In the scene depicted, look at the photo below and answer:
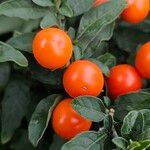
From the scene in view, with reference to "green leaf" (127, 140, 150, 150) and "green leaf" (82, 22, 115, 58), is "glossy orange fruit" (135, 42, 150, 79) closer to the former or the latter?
"green leaf" (82, 22, 115, 58)

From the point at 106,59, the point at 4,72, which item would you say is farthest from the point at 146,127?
the point at 4,72

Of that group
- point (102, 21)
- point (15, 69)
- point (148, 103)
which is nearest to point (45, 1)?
point (102, 21)

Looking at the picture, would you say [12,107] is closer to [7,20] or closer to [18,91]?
[18,91]

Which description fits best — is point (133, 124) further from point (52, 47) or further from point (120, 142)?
point (52, 47)

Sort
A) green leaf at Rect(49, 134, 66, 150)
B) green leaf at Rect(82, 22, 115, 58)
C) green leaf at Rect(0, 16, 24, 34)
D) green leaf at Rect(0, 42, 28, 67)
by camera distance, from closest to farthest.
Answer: green leaf at Rect(0, 42, 28, 67), green leaf at Rect(82, 22, 115, 58), green leaf at Rect(49, 134, 66, 150), green leaf at Rect(0, 16, 24, 34)

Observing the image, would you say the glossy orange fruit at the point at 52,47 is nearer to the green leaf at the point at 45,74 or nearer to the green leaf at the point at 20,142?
the green leaf at the point at 45,74

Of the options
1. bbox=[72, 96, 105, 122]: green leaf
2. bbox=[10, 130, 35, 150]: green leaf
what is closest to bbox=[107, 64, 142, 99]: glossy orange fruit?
bbox=[72, 96, 105, 122]: green leaf

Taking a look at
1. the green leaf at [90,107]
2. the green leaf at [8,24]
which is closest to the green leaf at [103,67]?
the green leaf at [90,107]
